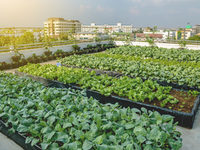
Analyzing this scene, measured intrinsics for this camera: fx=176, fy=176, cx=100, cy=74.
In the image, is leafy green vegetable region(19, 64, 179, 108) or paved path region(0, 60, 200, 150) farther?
leafy green vegetable region(19, 64, 179, 108)

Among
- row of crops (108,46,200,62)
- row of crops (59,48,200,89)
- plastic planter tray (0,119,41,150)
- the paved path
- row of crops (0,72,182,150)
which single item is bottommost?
the paved path

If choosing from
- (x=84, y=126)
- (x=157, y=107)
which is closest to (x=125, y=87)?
(x=157, y=107)

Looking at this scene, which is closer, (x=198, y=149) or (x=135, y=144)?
(x=135, y=144)

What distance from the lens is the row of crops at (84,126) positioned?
6.31ft

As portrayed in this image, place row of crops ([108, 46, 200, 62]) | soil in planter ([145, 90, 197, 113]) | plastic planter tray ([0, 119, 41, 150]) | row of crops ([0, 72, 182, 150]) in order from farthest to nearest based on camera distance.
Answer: row of crops ([108, 46, 200, 62]), soil in planter ([145, 90, 197, 113]), plastic planter tray ([0, 119, 41, 150]), row of crops ([0, 72, 182, 150])

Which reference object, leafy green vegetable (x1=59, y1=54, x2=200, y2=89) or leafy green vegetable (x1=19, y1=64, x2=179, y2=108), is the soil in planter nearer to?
leafy green vegetable (x1=19, y1=64, x2=179, y2=108)

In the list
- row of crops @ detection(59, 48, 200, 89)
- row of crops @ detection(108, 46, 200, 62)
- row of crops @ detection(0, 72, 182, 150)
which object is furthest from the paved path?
row of crops @ detection(108, 46, 200, 62)

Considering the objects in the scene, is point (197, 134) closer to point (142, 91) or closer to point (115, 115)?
point (142, 91)

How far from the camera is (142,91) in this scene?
3.75m

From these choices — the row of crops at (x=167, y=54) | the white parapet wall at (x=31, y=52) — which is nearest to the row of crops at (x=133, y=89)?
the white parapet wall at (x=31, y=52)

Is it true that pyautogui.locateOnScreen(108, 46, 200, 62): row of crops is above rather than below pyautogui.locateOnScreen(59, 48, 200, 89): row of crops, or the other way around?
above

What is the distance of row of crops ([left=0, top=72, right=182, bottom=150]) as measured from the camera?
6.31 ft

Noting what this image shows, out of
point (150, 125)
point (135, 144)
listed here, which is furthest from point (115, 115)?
point (135, 144)

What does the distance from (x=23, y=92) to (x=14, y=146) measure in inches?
40.3
